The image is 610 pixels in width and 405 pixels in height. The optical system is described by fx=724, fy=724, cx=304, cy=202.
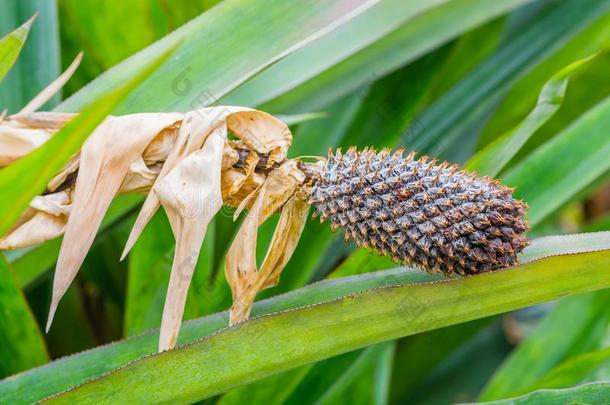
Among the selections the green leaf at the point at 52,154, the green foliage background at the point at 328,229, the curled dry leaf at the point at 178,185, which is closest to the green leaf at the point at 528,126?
the green foliage background at the point at 328,229

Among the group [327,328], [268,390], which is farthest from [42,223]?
[268,390]

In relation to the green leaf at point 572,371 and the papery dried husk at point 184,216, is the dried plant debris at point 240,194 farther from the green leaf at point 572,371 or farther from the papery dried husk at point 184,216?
the green leaf at point 572,371

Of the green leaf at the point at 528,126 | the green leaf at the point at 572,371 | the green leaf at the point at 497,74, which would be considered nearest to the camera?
the green leaf at the point at 528,126

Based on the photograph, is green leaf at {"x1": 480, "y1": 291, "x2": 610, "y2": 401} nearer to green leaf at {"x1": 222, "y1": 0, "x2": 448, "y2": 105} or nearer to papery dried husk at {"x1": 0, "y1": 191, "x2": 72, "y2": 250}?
green leaf at {"x1": 222, "y1": 0, "x2": 448, "y2": 105}

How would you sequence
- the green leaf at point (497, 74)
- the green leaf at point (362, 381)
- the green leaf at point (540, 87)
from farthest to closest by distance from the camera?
the green leaf at point (540, 87)
the green leaf at point (497, 74)
the green leaf at point (362, 381)

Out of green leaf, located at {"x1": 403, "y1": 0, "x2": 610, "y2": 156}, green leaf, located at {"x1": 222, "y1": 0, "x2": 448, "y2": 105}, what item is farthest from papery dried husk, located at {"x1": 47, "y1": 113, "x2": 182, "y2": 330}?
green leaf, located at {"x1": 403, "y1": 0, "x2": 610, "y2": 156}

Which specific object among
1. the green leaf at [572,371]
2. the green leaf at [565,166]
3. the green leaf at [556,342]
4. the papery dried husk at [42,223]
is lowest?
the green leaf at [556,342]
